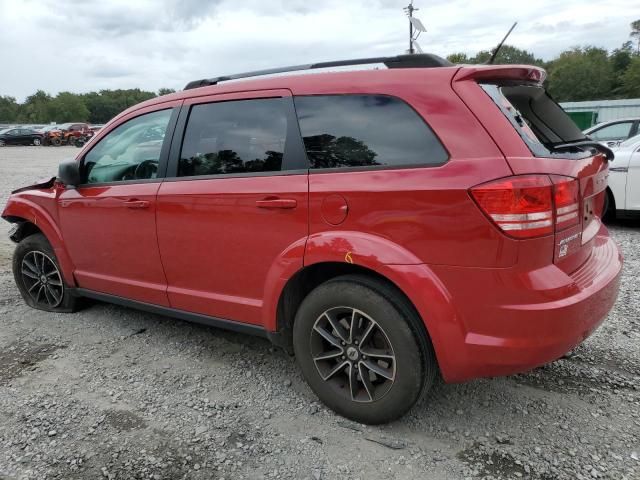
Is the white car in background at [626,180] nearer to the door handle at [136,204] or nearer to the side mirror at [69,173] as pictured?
the door handle at [136,204]

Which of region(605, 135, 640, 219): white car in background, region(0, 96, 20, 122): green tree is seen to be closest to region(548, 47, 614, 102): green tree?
region(605, 135, 640, 219): white car in background

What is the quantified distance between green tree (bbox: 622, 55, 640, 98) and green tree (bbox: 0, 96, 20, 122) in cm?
9926

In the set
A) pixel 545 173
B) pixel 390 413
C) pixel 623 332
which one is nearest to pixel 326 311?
pixel 390 413

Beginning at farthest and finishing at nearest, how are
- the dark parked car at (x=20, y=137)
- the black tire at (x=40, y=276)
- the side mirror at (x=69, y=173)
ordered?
the dark parked car at (x=20, y=137) → the black tire at (x=40, y=276) → the side mirror at (x=69, y=173)

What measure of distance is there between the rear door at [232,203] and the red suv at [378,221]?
1 centimetres

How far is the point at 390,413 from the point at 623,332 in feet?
7.11

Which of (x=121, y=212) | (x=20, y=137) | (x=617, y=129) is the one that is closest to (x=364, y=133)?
(x=121, y=212)

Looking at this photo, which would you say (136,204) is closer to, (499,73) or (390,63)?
(390,63)

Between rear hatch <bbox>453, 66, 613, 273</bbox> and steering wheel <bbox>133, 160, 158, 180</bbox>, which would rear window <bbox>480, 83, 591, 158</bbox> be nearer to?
rear hatch <bbox>453, 66, 613, 273</bbox>

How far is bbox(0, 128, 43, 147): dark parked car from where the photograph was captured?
119ft

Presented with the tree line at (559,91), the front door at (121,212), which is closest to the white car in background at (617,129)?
the front door at (121,212)

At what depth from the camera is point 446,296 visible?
2.30 meters

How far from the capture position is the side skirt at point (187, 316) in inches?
120

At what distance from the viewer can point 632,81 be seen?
67.8 meters
